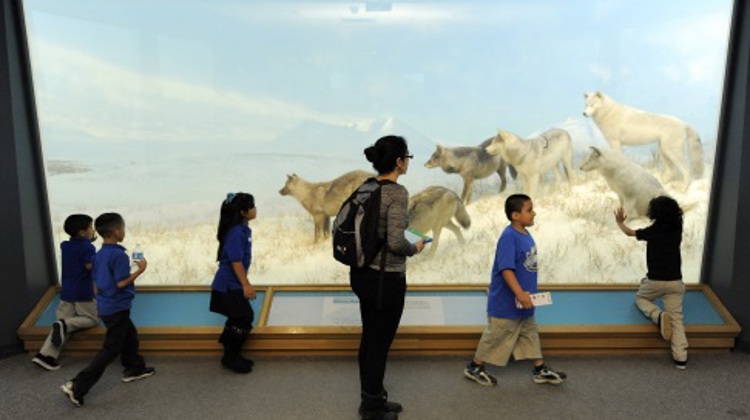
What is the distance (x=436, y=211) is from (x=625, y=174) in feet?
4.69

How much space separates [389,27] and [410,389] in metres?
2.44

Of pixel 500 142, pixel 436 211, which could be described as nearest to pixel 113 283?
pixel 436 211

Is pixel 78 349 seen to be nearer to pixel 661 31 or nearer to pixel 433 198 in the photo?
pixel 433 198

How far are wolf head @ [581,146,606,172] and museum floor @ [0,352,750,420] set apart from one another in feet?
4.48

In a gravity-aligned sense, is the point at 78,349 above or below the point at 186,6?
below

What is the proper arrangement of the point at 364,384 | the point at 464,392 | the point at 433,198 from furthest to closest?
1. the point at 433,198
2. the point at 464,392
3. the point at 364,384

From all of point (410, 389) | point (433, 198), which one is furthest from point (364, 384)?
point (433, 198)

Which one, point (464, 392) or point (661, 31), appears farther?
point (661, 31)

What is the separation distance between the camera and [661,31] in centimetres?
433

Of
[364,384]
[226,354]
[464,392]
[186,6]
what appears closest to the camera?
[364,384]

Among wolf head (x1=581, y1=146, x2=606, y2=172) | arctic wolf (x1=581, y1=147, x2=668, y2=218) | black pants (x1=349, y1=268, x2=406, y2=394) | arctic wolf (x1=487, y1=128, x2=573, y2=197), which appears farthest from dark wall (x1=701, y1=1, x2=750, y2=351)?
black pants (x1=349, y1=268, x2=406, y2=394)

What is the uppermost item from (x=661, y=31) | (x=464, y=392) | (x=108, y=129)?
(x=661, y=31)

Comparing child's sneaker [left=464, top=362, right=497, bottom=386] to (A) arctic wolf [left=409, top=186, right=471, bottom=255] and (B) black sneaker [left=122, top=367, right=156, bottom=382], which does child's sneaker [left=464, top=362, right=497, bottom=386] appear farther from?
(B) black sneaker [left=122, top=367, right=156, bottom=382]

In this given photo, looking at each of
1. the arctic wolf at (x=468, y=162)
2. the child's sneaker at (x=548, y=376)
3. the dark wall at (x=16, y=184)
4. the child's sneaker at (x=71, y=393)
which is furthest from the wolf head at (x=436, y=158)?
the dark wall at (x=16, y=184)
